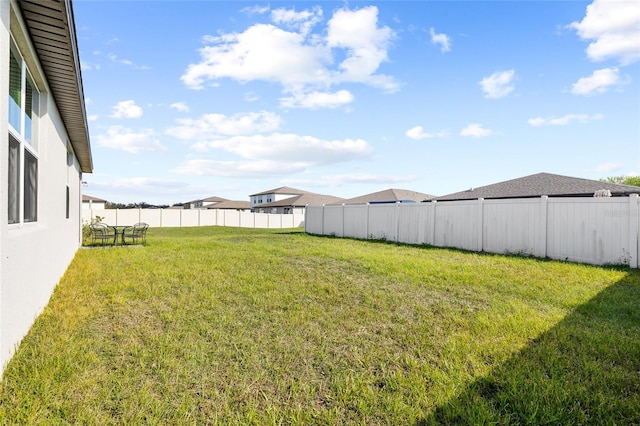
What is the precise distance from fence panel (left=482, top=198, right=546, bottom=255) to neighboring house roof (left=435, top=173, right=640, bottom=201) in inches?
304

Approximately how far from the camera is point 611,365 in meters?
3.31

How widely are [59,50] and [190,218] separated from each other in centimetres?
3235

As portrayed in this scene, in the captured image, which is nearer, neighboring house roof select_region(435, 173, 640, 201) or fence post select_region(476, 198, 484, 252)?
fence post select_region(476, 198, 484, 252)

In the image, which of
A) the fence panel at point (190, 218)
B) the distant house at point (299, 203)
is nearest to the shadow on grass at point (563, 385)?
the fence panel at point (190, 218)

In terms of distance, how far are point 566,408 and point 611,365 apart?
1181 mm

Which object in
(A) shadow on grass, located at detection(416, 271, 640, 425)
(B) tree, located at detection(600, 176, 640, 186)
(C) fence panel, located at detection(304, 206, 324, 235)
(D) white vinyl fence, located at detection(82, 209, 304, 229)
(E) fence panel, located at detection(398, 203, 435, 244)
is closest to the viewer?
(A) shadow on grass, located at detection(416, 271, 640, 425)

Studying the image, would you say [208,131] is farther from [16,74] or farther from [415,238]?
[16,74]

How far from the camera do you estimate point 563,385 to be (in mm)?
2918

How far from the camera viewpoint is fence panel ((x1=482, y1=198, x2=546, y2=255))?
32.3 feet

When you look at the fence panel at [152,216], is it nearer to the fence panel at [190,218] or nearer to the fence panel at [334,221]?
the fence panel at [190,218]

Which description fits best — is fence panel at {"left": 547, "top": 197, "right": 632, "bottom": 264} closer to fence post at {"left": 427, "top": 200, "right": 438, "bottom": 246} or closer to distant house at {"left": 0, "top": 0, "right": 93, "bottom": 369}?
fence post at {"left": 427, "top": 200, "right": 438, "bottom": 246}

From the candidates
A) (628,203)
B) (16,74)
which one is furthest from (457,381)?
(628,203)

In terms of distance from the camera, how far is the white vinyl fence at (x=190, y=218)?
30688 mm

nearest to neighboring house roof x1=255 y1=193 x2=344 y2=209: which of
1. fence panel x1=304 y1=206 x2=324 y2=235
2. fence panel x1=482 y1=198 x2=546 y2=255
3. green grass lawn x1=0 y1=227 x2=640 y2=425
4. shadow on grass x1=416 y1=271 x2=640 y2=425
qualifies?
fence panel x1=304 y1=206 x2=324 y2=235
